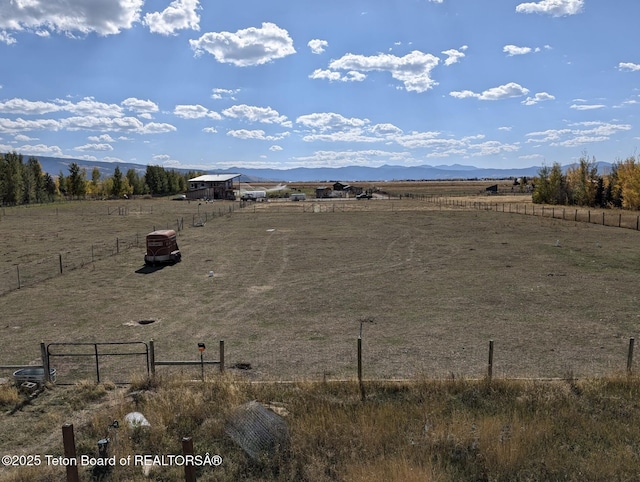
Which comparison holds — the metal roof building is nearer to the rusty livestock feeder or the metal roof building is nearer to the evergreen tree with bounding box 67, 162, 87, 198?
the evergreen tree with bounding box 67, 162, 87, 198

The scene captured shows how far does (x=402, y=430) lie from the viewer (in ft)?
28.2

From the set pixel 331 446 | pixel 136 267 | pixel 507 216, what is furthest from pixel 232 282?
pixel 507 216

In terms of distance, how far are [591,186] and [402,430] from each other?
90.3m

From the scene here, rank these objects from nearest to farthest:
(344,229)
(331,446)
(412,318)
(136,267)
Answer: (331,446), (412,318), (136,267), (344,229)

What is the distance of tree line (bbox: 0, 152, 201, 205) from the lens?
312 feet

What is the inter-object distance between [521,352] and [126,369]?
463 inches

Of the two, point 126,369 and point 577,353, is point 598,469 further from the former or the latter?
point 126,369

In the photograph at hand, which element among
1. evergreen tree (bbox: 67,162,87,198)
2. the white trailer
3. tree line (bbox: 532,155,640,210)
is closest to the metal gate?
tree line (bbox: 532,155,640,210)

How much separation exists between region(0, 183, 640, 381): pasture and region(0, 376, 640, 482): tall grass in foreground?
1857 mm

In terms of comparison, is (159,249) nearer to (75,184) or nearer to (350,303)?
(350,303)

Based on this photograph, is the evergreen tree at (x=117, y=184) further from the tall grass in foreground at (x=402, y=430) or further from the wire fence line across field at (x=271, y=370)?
the tall grass in foreground at (x=402, y=430)

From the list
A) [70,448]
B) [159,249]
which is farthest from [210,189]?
[70,448]

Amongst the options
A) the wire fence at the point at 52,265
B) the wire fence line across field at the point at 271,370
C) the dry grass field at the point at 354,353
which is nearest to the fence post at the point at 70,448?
the dry grass field at the point at 354,353

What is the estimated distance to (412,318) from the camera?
60.1ft
